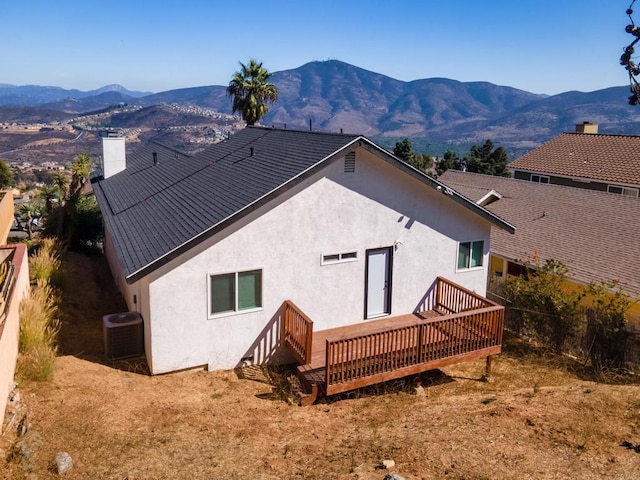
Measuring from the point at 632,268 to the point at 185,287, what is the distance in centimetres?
1548

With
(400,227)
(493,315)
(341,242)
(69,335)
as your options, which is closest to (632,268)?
(493,315)

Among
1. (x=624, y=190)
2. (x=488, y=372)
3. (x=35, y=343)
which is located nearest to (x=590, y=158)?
(x=624, y=190)

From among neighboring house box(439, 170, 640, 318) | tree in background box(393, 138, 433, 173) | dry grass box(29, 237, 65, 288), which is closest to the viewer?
dry grass box(29, 237, 65, 288)

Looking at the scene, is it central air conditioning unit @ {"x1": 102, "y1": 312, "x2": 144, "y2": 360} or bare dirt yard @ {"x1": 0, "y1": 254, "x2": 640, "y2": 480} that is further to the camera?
central air conditioning unit @ {"x1": 102, "y1": 312, "x2": 144, "y2": 360}

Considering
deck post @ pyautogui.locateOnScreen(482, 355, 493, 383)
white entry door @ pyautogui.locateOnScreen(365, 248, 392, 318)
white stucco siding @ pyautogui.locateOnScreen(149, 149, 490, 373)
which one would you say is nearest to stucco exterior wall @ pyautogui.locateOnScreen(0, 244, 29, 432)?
white stucco siding @ pyautogui.locateOnScreen(149, 149, 490, 373)

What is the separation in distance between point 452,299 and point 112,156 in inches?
767

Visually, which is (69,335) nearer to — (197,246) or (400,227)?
(197,246)

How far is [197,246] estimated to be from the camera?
11.1 meters

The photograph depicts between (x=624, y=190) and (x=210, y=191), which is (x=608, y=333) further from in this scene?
(x=624, y=190)

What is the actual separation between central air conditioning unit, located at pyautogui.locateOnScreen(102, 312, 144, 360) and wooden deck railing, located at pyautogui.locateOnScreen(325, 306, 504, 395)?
181 inches

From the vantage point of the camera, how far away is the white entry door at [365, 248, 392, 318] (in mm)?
13797

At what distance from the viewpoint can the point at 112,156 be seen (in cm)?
2614

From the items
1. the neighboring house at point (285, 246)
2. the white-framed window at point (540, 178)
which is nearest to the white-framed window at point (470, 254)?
the neighboring house at point (285, 246)

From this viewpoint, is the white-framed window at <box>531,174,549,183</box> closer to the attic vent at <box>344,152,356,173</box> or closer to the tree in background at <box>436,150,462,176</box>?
the tree in background at <box>436,150,462,176</box>
